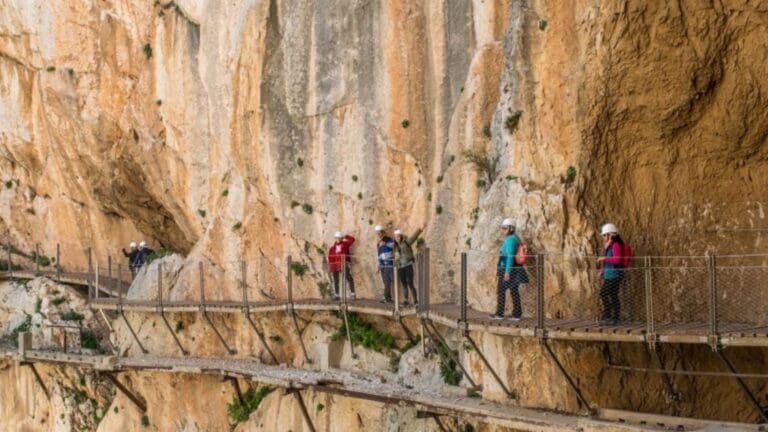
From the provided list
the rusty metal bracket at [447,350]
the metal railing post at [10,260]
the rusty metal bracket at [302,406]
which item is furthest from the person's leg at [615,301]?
the metal railing post at [10,260]

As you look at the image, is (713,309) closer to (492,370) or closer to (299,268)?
(492,370)

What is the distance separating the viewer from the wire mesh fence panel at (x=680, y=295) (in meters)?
16.5

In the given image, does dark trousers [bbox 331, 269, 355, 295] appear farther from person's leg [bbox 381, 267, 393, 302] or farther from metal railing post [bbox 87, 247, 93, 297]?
metal railing post [bbox 87, 247, 93, 297]

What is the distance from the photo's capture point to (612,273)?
1614 centimetres

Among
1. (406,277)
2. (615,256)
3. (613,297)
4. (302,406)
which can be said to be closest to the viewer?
(615,256)

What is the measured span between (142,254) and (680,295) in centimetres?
1894

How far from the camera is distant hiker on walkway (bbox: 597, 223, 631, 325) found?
16125 millimetres

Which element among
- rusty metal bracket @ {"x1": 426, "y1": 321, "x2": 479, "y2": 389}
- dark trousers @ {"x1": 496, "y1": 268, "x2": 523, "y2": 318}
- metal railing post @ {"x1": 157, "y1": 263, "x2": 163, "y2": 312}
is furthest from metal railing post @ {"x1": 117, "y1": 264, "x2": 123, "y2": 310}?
dark trousers @ {"x1": 496, "y1": 268, "x2": 523, "y2": 318}

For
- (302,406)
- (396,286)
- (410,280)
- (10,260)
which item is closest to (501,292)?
(396,286)

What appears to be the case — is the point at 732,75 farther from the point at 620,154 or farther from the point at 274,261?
the point at 274,261

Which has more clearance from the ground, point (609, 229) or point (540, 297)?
point (609, 229)

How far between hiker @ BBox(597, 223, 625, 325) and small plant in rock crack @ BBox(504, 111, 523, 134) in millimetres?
2703

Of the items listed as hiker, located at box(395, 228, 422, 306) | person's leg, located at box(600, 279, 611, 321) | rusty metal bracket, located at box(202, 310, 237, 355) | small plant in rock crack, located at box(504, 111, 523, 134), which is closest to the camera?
person's leg, located at box(600, 279, 611, 321)

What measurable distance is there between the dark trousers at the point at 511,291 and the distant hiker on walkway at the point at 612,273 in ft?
4.68
